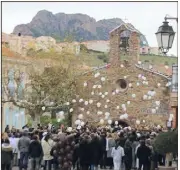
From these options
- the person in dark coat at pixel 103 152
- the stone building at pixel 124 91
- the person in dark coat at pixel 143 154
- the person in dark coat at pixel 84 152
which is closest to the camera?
the person in dark coat at pixel 84 152

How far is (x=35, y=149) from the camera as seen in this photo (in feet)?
66.5

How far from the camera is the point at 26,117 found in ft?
171

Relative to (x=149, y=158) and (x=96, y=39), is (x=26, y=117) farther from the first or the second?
(x=96, y=39)

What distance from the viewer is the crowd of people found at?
19.8 meters

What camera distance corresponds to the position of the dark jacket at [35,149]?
20.3 metres

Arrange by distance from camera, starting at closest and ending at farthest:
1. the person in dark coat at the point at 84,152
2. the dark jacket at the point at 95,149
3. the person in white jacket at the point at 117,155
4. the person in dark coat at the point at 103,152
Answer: the person in dark coat at the point at 84,152, the dark jacket at the point at 95,149, the person in white jacket at the point at 117,155, the person in dark coat at the point at 103,152

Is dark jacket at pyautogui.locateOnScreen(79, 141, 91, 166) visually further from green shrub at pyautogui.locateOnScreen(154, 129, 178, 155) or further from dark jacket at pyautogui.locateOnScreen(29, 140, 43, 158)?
green shrub at pyautogui.locateOnScreen(154, 129, 178, 155)

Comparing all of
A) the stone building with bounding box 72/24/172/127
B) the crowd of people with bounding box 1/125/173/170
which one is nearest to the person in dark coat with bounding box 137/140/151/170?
the crowd of people with bounding box 1/125/173/170

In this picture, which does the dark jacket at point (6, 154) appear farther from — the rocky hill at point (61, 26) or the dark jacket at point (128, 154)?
the rocky hill at point (61, 26)

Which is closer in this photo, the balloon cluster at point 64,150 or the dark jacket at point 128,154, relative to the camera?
the balloon cluster at point 64,150

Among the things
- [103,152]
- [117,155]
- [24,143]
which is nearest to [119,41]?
[103,152]

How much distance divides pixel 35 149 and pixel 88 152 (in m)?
1.59

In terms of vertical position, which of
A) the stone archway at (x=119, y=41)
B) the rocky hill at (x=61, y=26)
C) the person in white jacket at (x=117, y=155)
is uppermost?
the rocky hill at (x=61, y=26)

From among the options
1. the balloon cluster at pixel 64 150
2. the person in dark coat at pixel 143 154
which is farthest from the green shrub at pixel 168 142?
the person in dark coat at pixel 143 154
